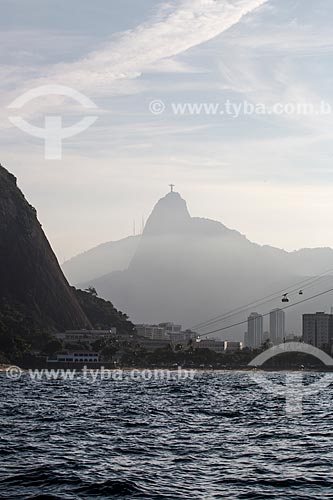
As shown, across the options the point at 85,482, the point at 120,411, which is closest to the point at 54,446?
the point at 85,482

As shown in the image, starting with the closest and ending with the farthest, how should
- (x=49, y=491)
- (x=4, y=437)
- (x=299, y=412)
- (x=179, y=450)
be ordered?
(x=49, y=491) → (x=179, y=450) → (x=4, y=437) → (x=299, y=412)

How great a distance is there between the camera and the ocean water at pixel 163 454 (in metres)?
29.9

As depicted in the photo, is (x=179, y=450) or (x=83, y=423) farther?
(x=83, y=423)

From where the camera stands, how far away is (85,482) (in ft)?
102

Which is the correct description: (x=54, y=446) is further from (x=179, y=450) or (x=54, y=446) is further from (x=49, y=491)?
(x=49, y=491)

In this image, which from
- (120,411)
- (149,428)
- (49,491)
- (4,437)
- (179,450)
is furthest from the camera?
(120,411)

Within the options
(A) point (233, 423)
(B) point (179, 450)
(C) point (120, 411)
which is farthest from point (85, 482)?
(C) point (120, 411)

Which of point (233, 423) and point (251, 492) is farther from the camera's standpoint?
point (233, 423)

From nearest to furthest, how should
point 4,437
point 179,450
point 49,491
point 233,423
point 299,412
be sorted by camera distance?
point 49,491 → point 179,450 → point 4,437 → point 233,423 → point 299,412

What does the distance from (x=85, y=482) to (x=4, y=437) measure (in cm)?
1383

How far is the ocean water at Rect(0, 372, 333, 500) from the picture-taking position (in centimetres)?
2985

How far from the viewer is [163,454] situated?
38.2 m

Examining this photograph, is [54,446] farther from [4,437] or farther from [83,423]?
[83,423]

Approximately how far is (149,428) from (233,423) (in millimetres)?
7530
